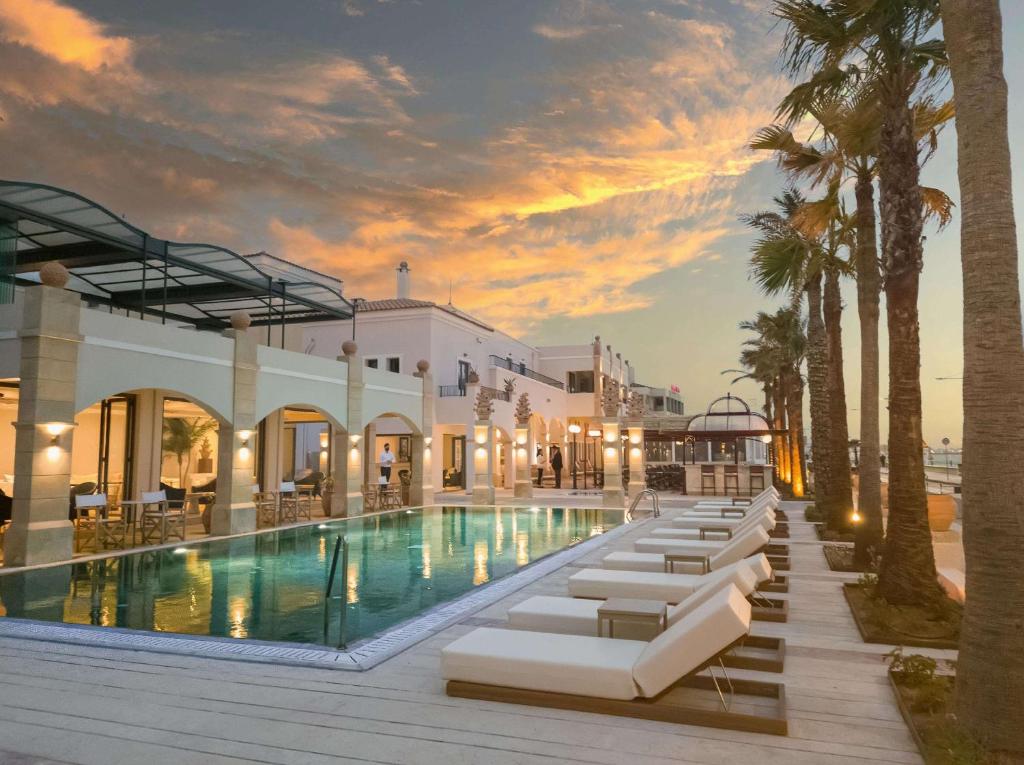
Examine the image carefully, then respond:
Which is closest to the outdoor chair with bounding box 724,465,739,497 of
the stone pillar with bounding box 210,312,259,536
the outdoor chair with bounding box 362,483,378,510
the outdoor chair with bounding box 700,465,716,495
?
the outdoor chair with bounding box 700,465,716,495

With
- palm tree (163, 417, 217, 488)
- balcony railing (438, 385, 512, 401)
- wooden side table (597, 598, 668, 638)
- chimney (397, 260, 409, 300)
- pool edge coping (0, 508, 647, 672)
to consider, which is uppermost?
chimney (397, 260, 409, 300)

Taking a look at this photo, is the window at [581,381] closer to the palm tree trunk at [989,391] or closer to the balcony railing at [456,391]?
the balcony railing at [456,391]

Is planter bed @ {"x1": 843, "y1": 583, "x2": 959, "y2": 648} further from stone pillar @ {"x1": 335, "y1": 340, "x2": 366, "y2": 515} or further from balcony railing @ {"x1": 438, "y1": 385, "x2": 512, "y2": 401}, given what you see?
balcony railing @ {"x1": 438, "y1": 385, "x2": 512, "y2": 401}

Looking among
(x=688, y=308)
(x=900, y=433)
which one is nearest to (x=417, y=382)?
(x=900, y=433)

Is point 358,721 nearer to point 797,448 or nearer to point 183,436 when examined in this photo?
point 183,436

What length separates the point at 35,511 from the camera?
10.8 meters

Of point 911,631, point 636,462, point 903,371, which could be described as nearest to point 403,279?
point 636,462

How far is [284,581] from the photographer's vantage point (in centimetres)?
948

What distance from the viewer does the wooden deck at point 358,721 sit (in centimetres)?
348

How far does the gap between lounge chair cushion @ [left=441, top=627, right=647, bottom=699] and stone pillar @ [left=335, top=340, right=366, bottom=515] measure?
50.2 feet

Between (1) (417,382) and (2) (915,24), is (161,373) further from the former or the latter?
(2) (915,24)

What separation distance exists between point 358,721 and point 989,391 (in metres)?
3.96

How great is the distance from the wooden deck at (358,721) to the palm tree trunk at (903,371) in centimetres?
137

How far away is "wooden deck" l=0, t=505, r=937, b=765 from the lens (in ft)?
11.4
